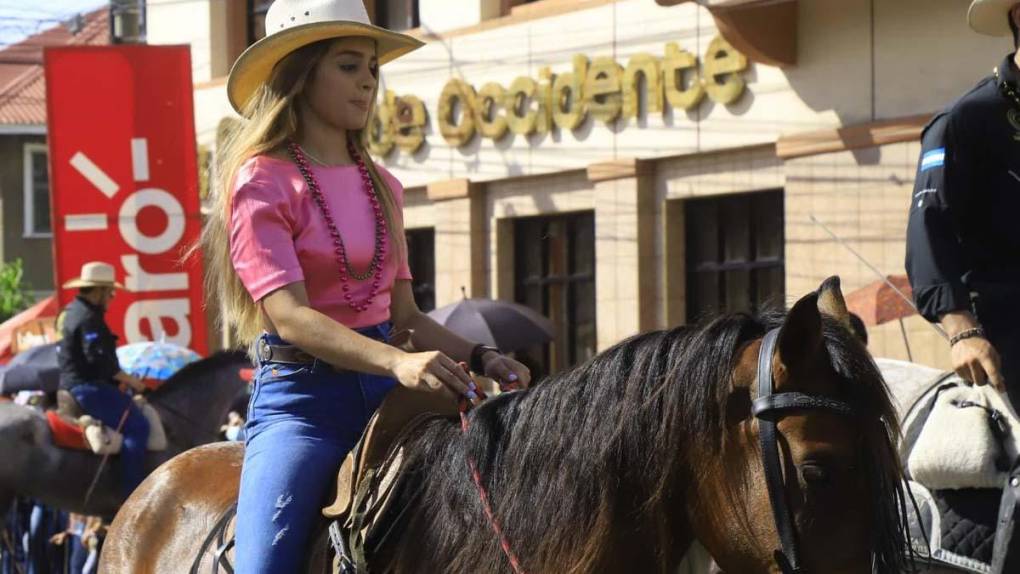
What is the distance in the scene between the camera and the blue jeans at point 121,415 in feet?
45.0

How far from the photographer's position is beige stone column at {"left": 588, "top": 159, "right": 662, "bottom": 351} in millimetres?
17328

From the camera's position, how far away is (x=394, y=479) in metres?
4.07

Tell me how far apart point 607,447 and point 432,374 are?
1.34 feet

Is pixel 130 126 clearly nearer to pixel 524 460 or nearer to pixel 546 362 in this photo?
pixel 546 362

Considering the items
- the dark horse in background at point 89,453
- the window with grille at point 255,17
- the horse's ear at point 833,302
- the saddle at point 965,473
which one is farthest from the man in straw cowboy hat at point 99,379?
the window with grille at point 255,17

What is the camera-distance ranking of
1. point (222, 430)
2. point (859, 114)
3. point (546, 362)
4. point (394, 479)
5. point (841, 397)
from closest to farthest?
point (841, 397)
point (394, 479)
point (222, 430)
point (859, 114)
point (546, 362)

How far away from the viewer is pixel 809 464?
3430mm

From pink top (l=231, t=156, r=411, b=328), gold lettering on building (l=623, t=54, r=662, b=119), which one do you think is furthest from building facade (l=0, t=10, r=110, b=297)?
pink top (l=231, t=156, r=411, b=328)

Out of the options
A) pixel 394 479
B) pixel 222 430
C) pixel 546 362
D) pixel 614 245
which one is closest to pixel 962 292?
pixel 394 479

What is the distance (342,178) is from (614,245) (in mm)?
13315

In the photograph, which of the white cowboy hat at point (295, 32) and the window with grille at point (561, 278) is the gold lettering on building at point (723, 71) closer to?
the window with grille at point (561, 278)

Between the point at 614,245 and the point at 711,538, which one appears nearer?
the point at 711,538

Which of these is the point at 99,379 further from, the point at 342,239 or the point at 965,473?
the point at 342,239

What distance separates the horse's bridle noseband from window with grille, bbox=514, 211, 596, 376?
14701 mm
